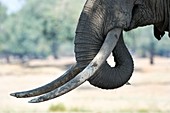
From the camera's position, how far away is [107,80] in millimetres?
5000

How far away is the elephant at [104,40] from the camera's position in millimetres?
4867

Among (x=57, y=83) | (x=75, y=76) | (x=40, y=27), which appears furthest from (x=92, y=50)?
(x=40, y=27)

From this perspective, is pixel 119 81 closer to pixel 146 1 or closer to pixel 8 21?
pixel 146 1

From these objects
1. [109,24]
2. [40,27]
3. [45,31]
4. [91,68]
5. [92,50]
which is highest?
[40,27]

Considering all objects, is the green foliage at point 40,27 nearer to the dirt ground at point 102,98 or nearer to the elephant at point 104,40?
the dirt ground at point 102,98

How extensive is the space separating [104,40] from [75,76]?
0.38 metres

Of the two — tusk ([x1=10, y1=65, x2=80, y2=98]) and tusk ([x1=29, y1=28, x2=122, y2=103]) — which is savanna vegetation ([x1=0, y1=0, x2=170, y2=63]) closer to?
tusk ([x1=10, y1=65, x2=80, y2=98])

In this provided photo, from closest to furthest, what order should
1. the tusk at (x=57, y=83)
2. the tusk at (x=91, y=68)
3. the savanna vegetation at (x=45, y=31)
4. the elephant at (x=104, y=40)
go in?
the tusk at (x=91, y=68) < the elephant at (x=104, y=40) < the tusk at (x=57, y=83) < the savanna vegetation at (x=45, y=31)

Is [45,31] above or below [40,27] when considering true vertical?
below

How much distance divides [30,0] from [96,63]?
10107 cm

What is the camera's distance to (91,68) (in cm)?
482

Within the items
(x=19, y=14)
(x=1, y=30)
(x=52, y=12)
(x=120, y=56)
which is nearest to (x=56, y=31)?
(x=52, y=12)

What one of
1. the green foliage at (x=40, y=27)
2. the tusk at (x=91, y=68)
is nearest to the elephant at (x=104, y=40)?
the tusk at (x=91, y=68)

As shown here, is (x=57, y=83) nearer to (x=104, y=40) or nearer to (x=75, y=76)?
(x=75, y=76)
